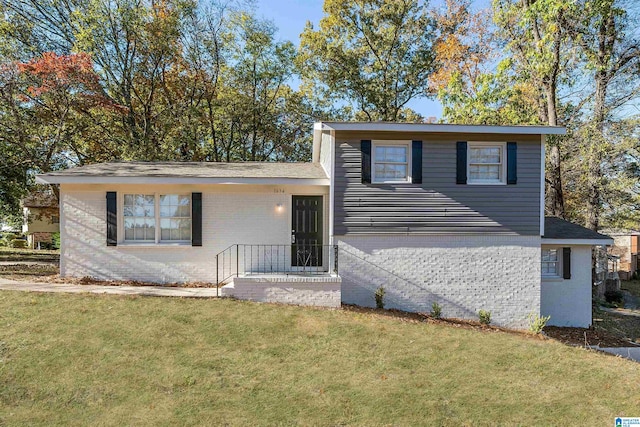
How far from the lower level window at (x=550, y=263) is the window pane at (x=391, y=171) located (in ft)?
16.8

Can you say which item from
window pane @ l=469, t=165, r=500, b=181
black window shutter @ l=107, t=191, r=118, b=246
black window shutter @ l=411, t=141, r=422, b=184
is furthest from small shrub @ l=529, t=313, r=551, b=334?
black window shutter @ l=107, t=191, r=118, b=246

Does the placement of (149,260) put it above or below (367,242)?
below

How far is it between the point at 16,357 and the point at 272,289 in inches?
184

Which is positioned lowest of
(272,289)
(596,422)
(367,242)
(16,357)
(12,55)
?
(596,422)

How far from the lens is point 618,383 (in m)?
5.89

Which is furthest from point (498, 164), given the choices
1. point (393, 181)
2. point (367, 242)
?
point (367, 242)

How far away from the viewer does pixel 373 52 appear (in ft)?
69.9

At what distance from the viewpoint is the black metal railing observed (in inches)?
387

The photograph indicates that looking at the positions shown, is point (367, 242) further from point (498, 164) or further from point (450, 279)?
point (498, 164)

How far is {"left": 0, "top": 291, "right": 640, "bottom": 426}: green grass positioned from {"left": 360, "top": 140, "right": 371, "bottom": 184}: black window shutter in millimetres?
3369

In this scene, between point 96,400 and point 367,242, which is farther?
point 367,242

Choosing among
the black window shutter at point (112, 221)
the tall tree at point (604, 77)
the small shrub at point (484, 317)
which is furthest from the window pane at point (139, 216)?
the tall tree at point (604, 77)

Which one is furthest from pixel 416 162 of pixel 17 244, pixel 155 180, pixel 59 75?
pixel 17 244

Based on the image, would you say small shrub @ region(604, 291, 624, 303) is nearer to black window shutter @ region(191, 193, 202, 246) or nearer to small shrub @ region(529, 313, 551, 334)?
small shrub @ region(529, 313, 551, 334)
